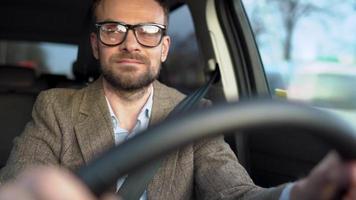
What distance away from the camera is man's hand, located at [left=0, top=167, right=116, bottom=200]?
2.13 feet

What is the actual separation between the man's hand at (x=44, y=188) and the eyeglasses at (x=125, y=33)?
3.90 feet

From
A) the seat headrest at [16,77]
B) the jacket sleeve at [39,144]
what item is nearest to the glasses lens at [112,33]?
the jacket sleeve at [39,144]

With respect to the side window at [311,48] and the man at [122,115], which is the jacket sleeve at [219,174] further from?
the side window at [311,48]

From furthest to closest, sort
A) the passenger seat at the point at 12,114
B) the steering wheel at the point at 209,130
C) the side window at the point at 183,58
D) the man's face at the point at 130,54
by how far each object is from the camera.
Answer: the side window at the point at 183,58, the passenger seat at the point at 12,114, the man's face at the point at 130,54, the steering wheel at the point at 209,130

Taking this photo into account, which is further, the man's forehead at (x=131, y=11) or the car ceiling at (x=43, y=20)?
the car ceiling at (x=43, y=20)

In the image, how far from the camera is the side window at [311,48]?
2055mm

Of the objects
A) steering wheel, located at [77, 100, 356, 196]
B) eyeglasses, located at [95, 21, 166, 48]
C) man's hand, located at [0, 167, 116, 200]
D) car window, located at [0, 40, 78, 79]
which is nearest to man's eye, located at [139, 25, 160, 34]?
eyeglasses, located at [95, 21, 166, 48]

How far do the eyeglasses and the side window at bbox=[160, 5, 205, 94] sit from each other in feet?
3.18

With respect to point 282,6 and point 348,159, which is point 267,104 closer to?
point 348,159

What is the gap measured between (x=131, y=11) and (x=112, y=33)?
0.10 m

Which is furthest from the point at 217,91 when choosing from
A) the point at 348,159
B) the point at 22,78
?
the point at 348,159

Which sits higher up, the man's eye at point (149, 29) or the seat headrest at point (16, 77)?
the man's eye at point (149, 29)

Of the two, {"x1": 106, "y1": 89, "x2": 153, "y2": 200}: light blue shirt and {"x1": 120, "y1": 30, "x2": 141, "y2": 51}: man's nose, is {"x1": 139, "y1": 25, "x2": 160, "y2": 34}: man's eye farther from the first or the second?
{"x1": 106, "y1": 89, "x2": 153, "y2": 200}: light blue shirt

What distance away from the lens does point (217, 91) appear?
2.61 m
